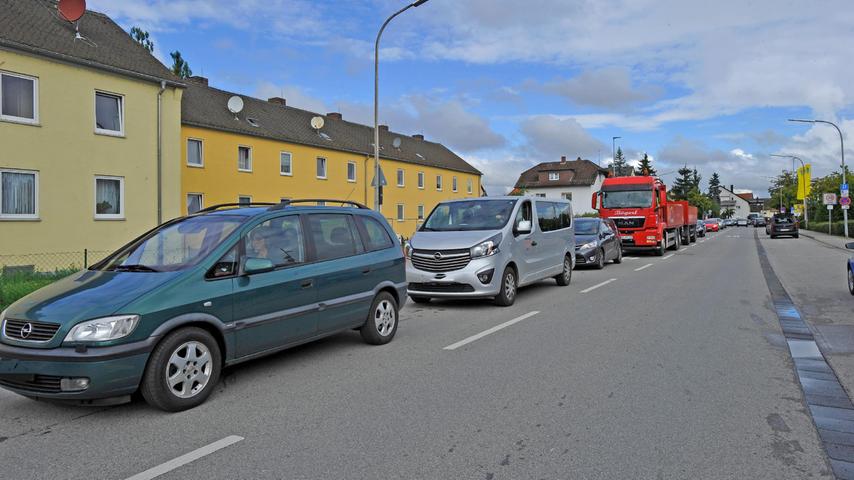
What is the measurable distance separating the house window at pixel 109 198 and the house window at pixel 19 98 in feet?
9.19

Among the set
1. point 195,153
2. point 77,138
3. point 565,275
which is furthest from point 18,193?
point 565,275

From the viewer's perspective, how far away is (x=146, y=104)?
21938mm

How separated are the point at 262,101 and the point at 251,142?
21.4 ft

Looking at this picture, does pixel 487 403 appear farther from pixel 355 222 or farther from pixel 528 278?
pixel 528 278

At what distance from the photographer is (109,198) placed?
20.9 metres

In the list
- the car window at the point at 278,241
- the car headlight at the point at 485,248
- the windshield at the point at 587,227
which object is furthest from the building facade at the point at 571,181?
the car window at the point at 278,241

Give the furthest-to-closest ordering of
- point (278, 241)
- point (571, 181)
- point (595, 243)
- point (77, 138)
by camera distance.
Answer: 1. point (571, 181)
2. point (77, 138)
3. point (595, 243)
4. point (278, 241)

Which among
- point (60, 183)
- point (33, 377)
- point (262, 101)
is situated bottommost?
point (33, 377)

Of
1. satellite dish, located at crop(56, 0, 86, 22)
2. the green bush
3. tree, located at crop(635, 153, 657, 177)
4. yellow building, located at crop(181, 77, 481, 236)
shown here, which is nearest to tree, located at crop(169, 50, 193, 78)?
yellow building, located at crop(181, 77, 481, 236)

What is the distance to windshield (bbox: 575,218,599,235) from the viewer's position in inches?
734

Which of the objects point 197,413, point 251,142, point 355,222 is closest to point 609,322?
point 355,222

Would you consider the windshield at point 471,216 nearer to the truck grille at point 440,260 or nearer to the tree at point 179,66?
the truck grille at point 440,260

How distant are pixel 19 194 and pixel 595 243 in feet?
57.3

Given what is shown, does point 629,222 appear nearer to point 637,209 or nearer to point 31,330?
point 637,209
